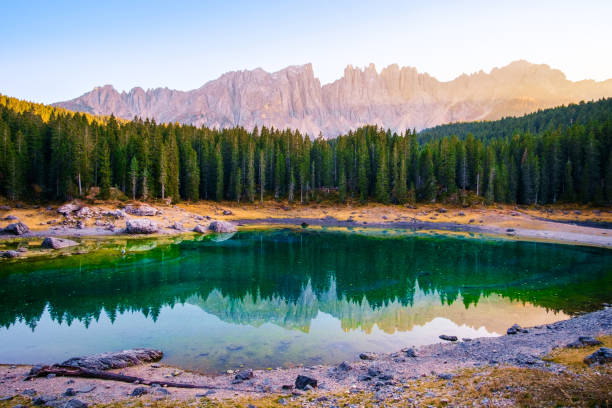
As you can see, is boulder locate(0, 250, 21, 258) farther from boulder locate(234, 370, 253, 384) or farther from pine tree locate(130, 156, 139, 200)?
boulder locate(234, 370, 253, 384)

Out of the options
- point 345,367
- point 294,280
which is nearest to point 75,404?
point 345,367

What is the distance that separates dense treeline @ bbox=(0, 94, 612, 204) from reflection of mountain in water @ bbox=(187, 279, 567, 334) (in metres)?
56.5

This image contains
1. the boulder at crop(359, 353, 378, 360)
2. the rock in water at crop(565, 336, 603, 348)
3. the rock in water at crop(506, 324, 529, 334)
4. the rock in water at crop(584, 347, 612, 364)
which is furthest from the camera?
the rock in water at crop(506, 324, 529, 334)

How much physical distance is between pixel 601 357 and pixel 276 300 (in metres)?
19.5

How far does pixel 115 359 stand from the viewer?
1513 cm

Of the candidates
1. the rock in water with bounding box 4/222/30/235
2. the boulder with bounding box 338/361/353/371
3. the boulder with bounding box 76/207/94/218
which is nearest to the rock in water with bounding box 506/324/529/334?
the boulder with bounding box 338/361/353/371

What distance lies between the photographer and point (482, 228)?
63812mm

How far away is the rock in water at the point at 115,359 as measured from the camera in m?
14.5

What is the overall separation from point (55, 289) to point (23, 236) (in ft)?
97.4

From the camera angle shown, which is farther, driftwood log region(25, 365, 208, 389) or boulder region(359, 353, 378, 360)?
boulder region(359, 353, 378, 360)

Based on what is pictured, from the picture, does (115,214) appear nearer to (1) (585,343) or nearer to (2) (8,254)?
(2) (8,254)

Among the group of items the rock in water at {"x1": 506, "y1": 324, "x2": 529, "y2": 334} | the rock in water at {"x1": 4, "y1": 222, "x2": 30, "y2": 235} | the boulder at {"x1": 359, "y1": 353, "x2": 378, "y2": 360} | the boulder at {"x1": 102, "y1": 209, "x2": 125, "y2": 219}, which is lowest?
the boulder at {"x1": 359, "y1": 353, "x2": 378, "y2": 360}

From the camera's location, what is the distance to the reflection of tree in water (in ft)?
79.3

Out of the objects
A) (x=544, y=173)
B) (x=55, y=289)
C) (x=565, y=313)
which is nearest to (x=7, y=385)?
(x=55, y=289)
